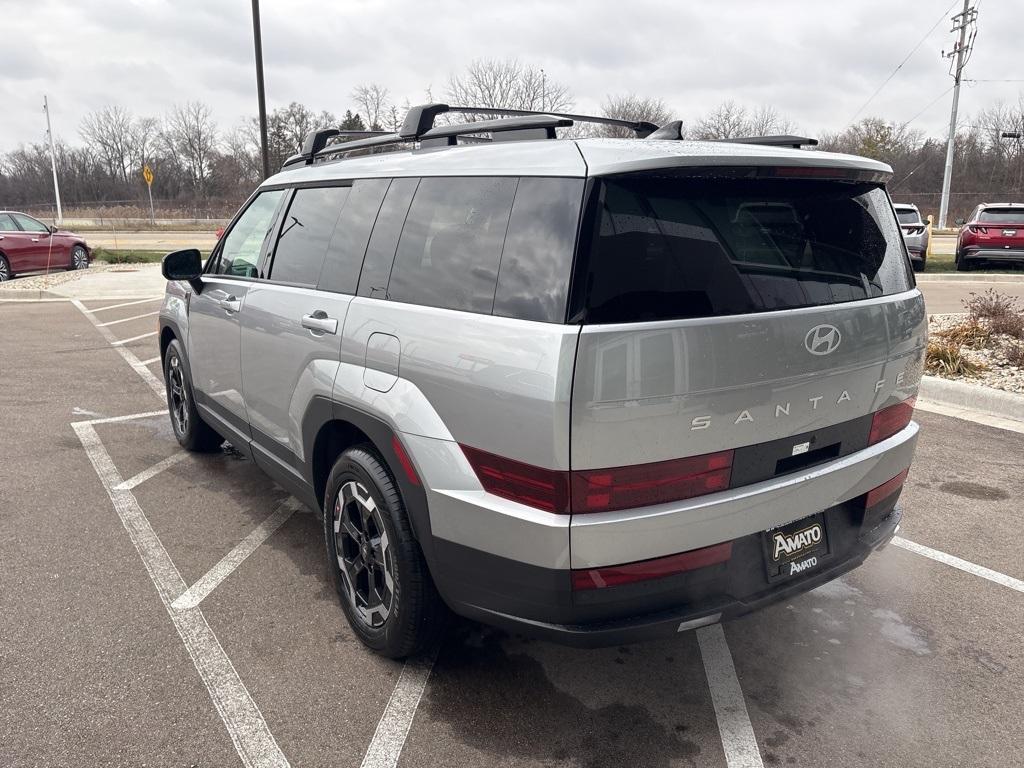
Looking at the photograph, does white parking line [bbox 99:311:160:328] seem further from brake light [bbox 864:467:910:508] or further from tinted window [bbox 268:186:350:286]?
brake light [bbox 864:467:910:508]

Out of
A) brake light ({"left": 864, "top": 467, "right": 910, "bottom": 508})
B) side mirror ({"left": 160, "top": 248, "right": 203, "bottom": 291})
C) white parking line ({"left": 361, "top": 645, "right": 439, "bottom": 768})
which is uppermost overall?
side mirror ({"left": 160, "top": 248, "right": 203, "bottom": 291})

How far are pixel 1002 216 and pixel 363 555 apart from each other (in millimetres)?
19325

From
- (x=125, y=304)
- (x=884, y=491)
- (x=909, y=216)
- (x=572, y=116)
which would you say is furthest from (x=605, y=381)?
(x=909, y=216)

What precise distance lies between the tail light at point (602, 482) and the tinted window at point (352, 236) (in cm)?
116

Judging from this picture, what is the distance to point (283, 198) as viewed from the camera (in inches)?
156

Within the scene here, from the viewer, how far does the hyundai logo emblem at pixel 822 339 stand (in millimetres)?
2426

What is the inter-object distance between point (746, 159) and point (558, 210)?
61 centimetres

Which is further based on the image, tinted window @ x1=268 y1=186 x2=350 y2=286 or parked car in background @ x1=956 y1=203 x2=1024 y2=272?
parked car in background @ x1=956 y1=203 x2=1024 y2=272

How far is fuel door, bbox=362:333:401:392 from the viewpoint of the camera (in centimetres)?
267

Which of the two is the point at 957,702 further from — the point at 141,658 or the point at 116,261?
the point at 116,261

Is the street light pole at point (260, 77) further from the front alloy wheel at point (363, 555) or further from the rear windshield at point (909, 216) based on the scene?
the front alloy wheel at point (363, 555)

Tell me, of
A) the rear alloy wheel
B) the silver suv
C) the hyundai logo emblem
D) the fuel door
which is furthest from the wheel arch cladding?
the rear alloy wheel

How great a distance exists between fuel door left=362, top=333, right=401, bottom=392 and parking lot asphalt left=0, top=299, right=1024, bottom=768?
113 centimetres

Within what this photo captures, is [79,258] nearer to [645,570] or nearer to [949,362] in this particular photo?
[949,362]
